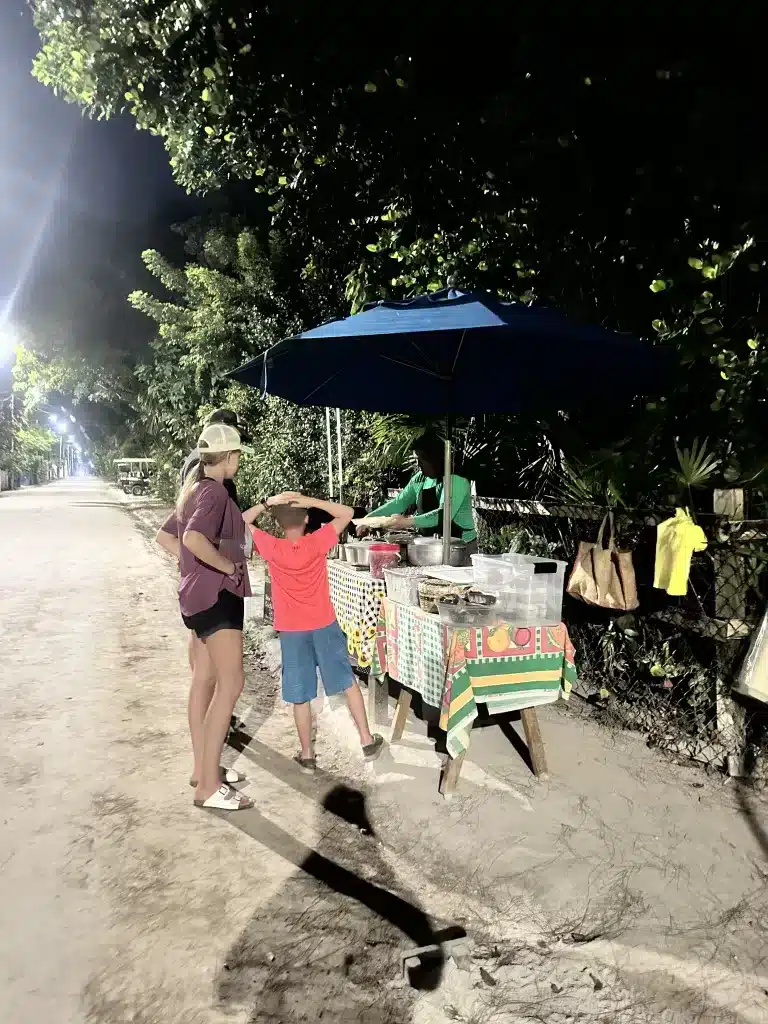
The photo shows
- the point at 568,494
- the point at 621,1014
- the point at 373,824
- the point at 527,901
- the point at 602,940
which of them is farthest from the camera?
the point at 568,494

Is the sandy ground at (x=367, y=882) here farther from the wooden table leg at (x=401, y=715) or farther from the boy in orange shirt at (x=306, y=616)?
the boy in orange shirt at (x=306, y=616)

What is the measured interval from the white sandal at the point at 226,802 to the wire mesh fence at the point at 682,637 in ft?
7.89

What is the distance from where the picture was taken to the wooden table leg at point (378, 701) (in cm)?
498

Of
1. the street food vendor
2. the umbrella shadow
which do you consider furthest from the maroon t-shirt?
the umbrella shadow

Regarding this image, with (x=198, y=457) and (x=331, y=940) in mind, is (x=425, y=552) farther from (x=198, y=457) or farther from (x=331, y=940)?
(x=331, y=940)

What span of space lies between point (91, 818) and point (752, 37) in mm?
5965

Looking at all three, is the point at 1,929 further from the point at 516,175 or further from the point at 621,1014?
the point at 516,175

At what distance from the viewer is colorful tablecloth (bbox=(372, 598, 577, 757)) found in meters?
3.68

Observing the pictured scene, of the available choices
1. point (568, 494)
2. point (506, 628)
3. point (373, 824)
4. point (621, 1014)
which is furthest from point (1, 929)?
point (568, 494)

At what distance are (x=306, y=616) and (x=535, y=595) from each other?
1.27 metres

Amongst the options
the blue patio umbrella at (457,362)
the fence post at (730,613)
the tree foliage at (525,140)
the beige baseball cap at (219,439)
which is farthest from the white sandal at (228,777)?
the tree foliage at (525,140)

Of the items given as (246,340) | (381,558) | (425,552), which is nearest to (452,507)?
(425,552)

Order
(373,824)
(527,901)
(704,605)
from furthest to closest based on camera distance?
1. (704,605)
2. (373,824)
3. (527,901)

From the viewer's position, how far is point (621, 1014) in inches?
91.9
